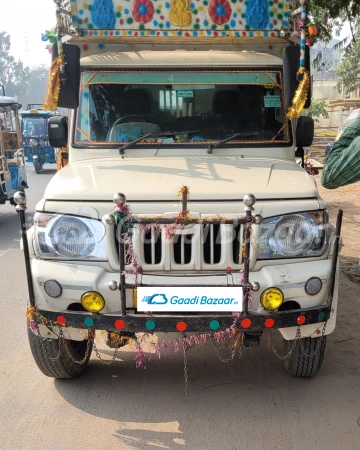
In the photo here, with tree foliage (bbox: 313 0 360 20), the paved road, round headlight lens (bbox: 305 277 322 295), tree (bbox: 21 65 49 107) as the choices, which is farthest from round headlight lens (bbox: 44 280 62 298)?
tree (bbox: 21 65 49 107)

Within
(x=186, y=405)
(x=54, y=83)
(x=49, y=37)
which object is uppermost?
(x=49, y=37)

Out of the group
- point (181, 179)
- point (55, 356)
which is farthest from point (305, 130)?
point (55, 356)

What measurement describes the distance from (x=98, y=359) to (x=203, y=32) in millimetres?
2740

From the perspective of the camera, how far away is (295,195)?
3.22 metres

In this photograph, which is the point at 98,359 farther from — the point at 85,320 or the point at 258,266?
the point at 258,266

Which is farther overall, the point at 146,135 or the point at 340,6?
the point at 340,6

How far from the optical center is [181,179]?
3.44 metres

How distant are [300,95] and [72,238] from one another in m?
2.05

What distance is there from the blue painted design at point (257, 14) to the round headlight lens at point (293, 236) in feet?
6.21

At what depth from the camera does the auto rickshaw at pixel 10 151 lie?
33.6 feet

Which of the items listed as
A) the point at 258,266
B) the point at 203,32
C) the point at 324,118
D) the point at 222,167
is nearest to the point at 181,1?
the point at 203,32

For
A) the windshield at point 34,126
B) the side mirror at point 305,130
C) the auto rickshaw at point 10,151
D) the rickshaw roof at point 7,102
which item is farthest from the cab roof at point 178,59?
the windshield at point 34,126

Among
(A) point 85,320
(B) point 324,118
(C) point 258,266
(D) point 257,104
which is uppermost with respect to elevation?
(D) point 257,104

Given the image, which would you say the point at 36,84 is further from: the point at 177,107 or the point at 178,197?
the point at 178,197
